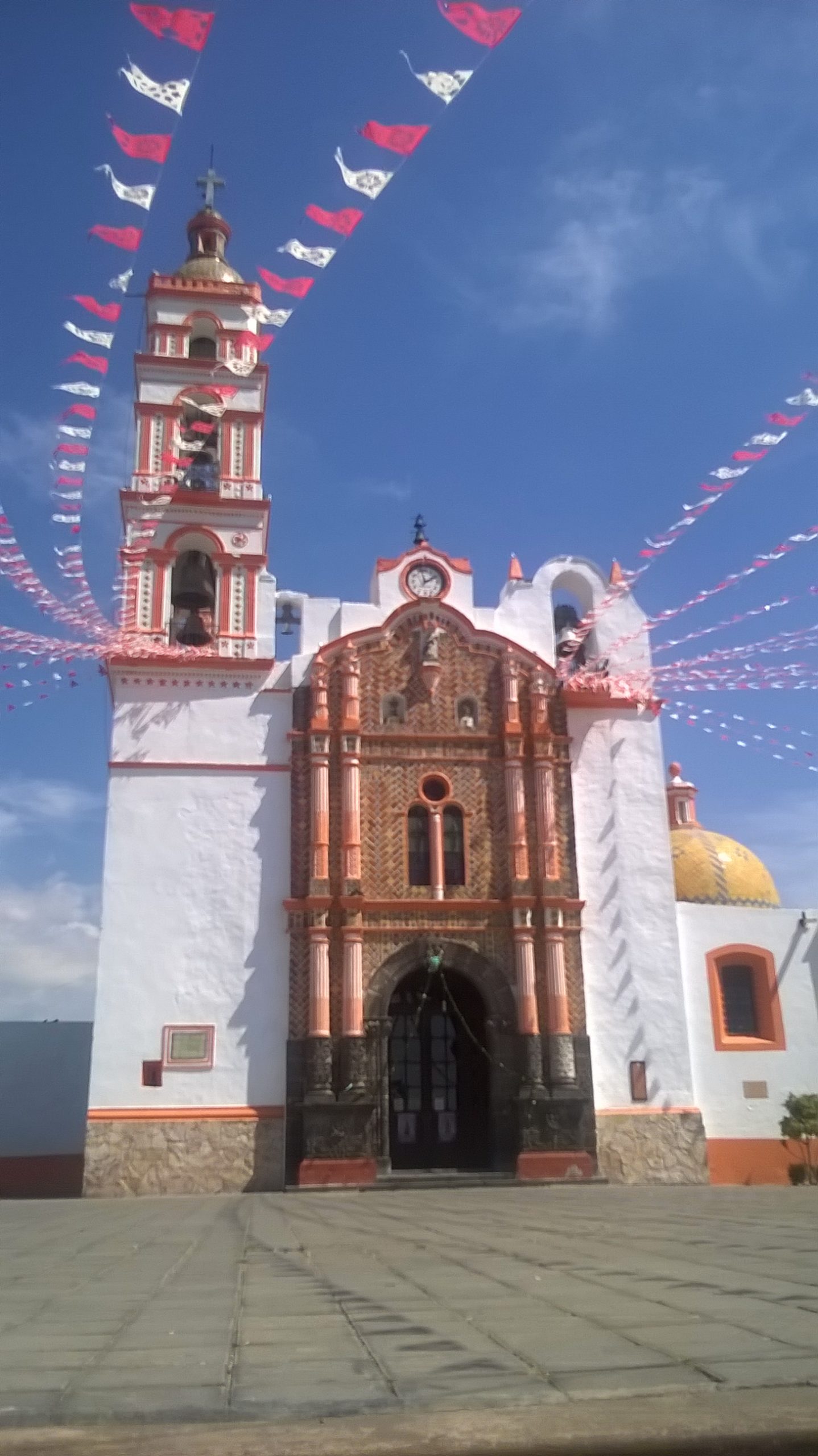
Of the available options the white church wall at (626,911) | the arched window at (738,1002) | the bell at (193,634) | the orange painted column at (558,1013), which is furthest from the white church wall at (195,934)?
A: the arched window at (738,1002)

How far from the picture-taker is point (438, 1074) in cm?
1992

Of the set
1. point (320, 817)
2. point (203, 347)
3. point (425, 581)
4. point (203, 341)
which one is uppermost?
point (203, 341)

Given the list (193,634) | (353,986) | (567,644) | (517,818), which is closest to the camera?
(353,986)

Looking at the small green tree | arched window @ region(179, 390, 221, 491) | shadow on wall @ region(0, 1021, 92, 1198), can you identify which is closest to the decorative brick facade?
the small green tree

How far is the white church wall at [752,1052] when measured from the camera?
20156 millimetres

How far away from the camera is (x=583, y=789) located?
21.1m

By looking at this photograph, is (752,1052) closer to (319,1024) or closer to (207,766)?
(319,1024)

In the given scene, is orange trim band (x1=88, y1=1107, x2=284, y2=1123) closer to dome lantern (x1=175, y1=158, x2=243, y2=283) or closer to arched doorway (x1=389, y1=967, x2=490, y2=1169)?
arched doorway (x1=389, y1=967, x2=490, y2=1169)

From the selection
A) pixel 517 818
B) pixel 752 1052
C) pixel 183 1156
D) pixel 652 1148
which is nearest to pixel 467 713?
pixel 517 818

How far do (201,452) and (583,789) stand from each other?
9.74 metres

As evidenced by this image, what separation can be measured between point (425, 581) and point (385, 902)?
620 cm

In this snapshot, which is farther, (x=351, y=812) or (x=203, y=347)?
(x=203, y=347)

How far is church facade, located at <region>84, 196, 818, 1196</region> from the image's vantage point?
1859 cm

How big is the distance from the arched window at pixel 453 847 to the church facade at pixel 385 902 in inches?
2.1
